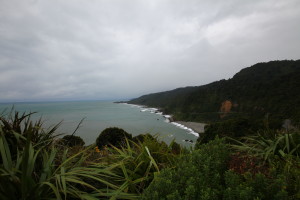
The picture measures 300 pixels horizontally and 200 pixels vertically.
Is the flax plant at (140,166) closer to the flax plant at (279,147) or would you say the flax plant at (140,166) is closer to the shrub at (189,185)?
the shrub at (189,185)

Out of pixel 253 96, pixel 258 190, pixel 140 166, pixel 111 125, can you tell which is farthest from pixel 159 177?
pixel 253 96

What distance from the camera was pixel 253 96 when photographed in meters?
62.9

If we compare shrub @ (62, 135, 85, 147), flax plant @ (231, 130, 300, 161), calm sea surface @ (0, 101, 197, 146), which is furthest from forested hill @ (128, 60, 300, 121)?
flax plant @ (231, 130, 300, 161)

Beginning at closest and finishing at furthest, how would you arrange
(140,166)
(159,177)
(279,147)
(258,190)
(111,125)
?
(258,190) → (159,177) → (140,166) → (279,147) → (111,125)

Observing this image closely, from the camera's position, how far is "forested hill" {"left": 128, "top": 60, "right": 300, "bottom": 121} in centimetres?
5072

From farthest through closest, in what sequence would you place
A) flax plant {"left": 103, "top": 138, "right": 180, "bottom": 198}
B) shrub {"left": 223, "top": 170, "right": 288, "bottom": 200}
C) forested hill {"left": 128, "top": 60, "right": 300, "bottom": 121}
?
forested hill {"left": 128, "top": 60, "right": 300, "bottom": 121} < flax plant {"left": 103, "top": 138, "right": 180, "bottom": 198} < shrub {"left": 223, "top": 170, "right": 288, "bottom": 200}

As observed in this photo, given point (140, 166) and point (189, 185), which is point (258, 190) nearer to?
point (189, 185)

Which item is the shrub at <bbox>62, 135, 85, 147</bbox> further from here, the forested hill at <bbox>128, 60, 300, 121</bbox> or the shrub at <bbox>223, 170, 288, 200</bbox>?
the forested hill at <bbox>128, 60, 300, 121</bbox>

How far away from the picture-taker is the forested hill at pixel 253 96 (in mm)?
50719

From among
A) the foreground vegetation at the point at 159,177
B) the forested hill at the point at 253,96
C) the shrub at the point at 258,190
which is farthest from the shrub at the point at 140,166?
the forested hill at the point at 253,96

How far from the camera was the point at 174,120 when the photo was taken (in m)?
79.4

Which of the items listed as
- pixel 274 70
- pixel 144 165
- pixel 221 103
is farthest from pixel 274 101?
pixel 144 165

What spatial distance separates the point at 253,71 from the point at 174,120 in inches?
1830

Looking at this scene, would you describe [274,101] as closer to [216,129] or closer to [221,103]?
[221,103]
